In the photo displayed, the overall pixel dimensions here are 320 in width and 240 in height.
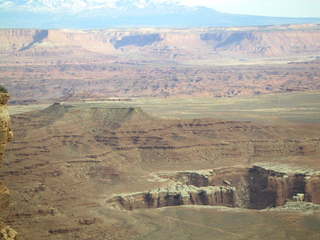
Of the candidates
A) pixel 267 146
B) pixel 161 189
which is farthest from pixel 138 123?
pixel 161 189

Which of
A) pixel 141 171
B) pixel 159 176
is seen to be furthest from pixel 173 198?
pixel 141 171

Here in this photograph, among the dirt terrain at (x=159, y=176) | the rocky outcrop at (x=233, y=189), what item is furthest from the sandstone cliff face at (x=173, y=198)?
the dirt terrain at (x=159, y=176)

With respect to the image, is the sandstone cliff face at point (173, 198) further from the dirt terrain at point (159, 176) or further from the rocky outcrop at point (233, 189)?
the dirt terrain at point (159, 176)

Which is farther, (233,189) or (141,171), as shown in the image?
(141,171)

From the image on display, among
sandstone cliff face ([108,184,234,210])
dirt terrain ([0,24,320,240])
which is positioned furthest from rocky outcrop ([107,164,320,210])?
dirt terrain ([0,24,320,240])

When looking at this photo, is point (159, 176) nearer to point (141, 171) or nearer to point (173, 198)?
point (141, 171)

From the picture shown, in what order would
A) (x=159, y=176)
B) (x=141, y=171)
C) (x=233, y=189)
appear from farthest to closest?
(x=141, y=171) → (x=159, y=176) → (x=233, y=189)

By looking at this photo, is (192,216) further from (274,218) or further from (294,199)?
(294,199)

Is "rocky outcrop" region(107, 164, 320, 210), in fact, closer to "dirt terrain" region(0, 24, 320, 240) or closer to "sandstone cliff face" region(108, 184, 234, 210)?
"sandstone cliff face" region(108, 184, 234, 210)
